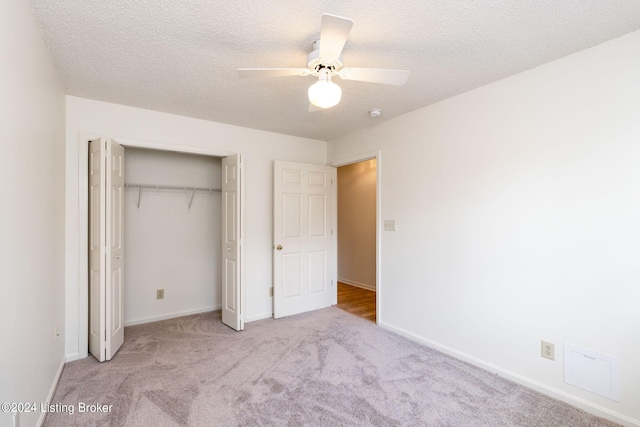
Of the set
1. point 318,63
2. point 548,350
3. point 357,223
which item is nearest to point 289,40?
point 318,63

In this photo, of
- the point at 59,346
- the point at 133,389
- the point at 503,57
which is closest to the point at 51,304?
the point at 59,346

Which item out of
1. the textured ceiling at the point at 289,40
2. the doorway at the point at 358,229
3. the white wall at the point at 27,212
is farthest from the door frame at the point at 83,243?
the doorway at the point at 358,229

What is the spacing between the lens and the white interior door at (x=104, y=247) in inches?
106

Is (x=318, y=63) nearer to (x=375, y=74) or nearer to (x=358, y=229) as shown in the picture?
(x=375, y=74)

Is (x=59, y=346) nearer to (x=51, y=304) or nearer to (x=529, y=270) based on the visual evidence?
(x=51, y=304)

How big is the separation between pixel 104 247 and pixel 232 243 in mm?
1221

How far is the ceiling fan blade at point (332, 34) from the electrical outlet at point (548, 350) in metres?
2.45

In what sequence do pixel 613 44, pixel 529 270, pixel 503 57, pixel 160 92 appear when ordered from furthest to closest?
pixel 160 92 → pixel 529 270 → pixel 503 57 → pixel 613 44

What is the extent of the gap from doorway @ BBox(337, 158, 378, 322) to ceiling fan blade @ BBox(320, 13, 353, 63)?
353cm

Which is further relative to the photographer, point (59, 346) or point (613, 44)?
point (59, 346)

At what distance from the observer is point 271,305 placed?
13.1ft

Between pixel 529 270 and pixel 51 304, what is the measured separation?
3555 millimetres

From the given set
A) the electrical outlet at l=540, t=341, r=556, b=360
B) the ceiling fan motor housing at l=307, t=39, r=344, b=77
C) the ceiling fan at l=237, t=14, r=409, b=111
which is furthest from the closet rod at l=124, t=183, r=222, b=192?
the electrical outlet at l=540, t=341, r=556, b=360

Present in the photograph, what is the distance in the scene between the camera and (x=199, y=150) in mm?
3494
